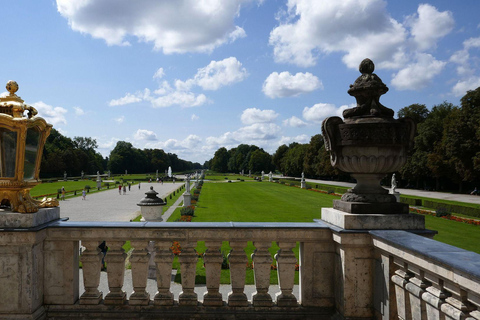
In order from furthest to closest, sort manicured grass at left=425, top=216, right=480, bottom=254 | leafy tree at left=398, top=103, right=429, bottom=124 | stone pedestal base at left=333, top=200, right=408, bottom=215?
leafy tree at left=398, top=103, right=429, bottom=124, manicured grass at left=425, top=216, right=480, bottom=254, stone pedestal base at left=333, top=200, right=408, bottom=215

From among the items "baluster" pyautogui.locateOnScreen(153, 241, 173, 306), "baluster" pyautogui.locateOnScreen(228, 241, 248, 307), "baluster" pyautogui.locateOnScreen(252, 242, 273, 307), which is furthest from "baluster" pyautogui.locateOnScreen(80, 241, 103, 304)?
"baluster" pyautogui.locateOnScreen(252, 242, 273, 307)

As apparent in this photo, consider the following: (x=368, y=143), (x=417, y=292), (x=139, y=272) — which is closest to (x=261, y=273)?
(x=139, y=272)

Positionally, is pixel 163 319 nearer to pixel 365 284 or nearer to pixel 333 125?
pixel 365 284

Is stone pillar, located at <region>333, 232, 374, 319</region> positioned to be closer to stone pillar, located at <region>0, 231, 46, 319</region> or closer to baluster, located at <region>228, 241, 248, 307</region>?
baluster, located at <region>228, 241, 248, 307</region>

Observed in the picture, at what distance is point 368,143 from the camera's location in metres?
3.96

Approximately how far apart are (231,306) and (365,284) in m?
1.61

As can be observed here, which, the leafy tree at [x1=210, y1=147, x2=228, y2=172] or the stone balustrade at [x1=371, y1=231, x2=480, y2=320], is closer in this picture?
the stone balustrade at [x1=371, y1=231, x2=480, y2=320]

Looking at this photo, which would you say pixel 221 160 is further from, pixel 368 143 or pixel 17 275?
pixel 368 143

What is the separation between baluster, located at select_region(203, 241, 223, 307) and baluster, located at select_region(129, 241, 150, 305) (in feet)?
2.43

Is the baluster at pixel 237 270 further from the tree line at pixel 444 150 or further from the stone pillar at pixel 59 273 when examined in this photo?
the tree line at pixel 444 150

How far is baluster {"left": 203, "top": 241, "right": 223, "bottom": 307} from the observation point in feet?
13.9

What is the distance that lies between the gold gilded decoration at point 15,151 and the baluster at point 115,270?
101cm

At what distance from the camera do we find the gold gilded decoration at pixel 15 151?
13.1ft

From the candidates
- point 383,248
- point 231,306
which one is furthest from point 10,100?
point 383,248
